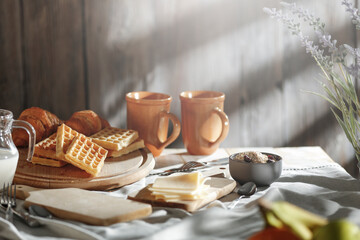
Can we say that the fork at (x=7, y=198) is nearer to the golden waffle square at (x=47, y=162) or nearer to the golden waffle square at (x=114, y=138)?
the golden waffle square at (x=47, y=162)

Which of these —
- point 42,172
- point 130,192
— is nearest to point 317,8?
point 130,192

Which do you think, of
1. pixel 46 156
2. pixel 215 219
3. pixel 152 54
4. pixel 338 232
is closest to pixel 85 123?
pixel 46 156

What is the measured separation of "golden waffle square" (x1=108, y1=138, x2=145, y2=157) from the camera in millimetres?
1612

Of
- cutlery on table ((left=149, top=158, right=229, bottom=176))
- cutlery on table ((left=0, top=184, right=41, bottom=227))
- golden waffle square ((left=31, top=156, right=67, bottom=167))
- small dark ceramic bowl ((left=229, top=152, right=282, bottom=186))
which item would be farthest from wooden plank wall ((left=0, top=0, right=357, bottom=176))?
cutlery on table ((left=0, top=184, right=41, bottom=227))

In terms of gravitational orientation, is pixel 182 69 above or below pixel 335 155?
above

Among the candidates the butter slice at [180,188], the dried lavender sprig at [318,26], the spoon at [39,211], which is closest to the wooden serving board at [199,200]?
the butter slice at [180,188]

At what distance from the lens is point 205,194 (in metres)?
1.32

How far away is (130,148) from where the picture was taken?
1.66m

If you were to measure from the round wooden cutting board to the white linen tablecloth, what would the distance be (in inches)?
1.3

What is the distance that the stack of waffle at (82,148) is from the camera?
1.45m

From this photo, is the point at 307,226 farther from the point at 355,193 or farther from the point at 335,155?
the point at 335,155

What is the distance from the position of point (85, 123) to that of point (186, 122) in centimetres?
36

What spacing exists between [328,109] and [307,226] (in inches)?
53.9

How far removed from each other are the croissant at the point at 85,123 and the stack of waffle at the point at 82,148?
7cm
